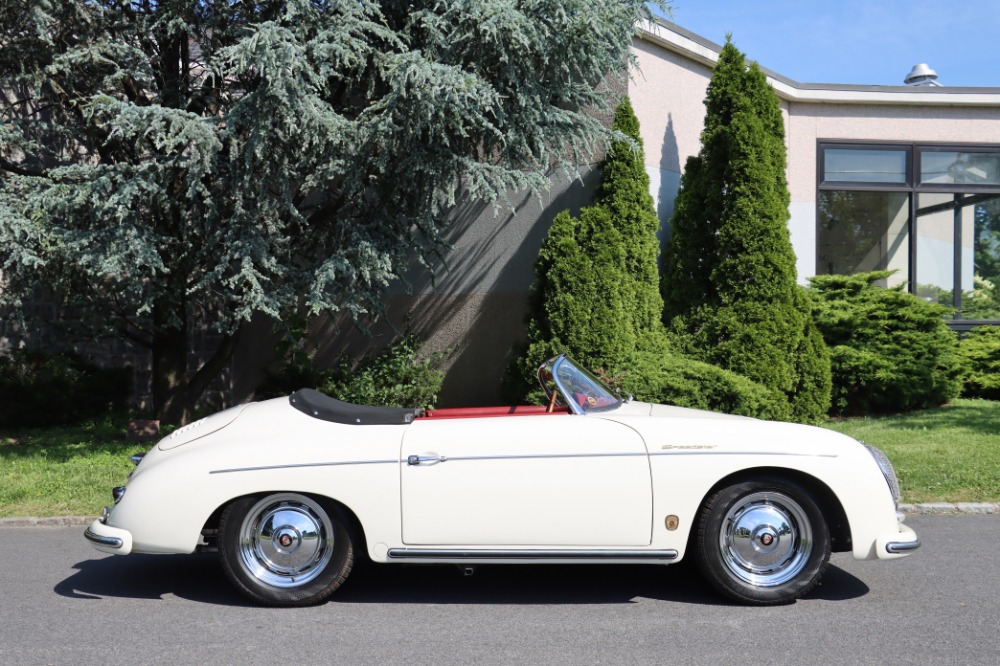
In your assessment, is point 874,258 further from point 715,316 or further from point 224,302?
point 224,302

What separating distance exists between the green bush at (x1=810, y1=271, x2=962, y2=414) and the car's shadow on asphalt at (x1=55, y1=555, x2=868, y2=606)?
664 centimetres

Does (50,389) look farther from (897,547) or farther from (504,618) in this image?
(897,547)

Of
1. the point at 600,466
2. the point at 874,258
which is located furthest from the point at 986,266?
the point at 600,466

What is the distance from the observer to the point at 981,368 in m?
13.0

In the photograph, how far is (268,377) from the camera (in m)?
11.8

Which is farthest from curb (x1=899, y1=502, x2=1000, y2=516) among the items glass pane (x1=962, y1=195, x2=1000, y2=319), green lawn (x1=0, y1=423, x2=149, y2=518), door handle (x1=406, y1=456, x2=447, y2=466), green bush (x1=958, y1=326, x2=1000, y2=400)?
glass pane (x1=962, y1=195, x2=1000, y2=319)

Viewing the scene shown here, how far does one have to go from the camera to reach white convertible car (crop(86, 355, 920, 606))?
14.9 feet

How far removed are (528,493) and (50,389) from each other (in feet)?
28.8

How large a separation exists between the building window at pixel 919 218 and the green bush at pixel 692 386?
5.47 metres

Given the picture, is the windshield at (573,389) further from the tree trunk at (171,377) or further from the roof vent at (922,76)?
the roof vent at (922,76)

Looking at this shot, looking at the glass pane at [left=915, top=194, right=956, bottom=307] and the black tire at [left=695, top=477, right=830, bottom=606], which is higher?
the glass pane at [left=915, top=194, right=956, bottom=307]

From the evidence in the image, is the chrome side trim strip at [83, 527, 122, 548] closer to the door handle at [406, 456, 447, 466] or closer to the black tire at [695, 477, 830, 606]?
the door handle at [406, 456, 447, 466]

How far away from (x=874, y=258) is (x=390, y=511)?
12015 millimetres

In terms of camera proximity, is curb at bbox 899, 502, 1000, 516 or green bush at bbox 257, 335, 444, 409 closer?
curb at bbox 899, 502, 1000, 516
